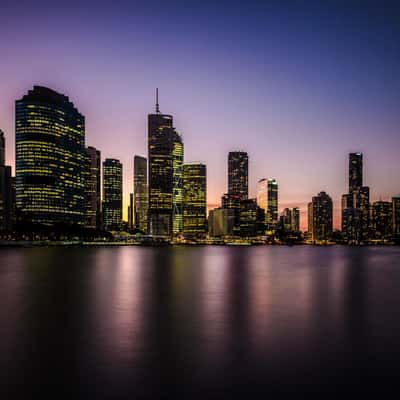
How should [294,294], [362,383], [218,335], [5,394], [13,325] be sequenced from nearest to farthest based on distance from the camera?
1. [5,394]
2. [362,383]
3. [218,335]
4. [13,325]
5. [294,294]

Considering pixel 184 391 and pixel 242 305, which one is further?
pixel 242 305

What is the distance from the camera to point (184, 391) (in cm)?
1364

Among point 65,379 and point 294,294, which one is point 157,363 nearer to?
point 65,379

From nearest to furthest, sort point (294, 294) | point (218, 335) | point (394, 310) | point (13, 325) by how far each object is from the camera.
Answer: point (218, 335) → point (13, 325) → point (394, 310) → point (294, 294)

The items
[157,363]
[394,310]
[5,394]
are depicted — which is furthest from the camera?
[394,310]

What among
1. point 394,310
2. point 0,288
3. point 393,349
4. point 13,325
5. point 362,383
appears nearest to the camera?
point 362,383

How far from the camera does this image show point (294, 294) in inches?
1618

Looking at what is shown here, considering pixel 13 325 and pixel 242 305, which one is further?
pixel 242 305

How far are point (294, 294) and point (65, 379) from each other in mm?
29985

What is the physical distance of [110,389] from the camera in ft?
45.3

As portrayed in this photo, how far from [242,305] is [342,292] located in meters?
14.7

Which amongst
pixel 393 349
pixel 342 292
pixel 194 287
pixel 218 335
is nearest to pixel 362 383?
pixel 393 349

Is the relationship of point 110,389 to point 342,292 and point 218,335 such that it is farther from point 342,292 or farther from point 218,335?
point 342,292

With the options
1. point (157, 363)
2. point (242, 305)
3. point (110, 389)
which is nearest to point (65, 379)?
point (110, 389)
